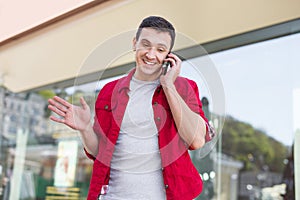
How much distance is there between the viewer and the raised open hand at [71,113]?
0.75m

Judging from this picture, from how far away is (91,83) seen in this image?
→ 32.5 inches

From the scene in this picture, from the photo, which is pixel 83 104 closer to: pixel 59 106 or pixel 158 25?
pixel 59 106

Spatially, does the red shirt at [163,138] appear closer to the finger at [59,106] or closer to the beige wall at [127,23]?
the finger at [59,106]

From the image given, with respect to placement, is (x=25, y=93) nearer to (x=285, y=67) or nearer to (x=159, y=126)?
(x=285, y=67)

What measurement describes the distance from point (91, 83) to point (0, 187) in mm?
3333

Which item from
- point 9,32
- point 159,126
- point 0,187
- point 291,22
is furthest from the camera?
point 0,187

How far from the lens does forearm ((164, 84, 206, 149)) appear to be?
0.72 m

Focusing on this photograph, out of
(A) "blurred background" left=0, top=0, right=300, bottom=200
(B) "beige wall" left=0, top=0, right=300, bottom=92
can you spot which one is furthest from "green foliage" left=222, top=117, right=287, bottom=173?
(B) "beige wall" left=0, top=0, right=300, bottom=92

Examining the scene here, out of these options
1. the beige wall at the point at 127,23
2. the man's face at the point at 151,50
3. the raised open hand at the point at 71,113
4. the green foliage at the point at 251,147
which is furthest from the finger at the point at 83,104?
the green foliage at the point at 251,147

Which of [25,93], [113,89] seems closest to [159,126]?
[113,89]

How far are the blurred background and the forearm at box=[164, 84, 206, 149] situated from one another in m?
0.09

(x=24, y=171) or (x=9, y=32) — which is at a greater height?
(x=9, y=32)

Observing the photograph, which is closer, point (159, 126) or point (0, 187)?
point (159, 126)

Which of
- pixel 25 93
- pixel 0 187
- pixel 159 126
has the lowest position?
pixel 0 187
